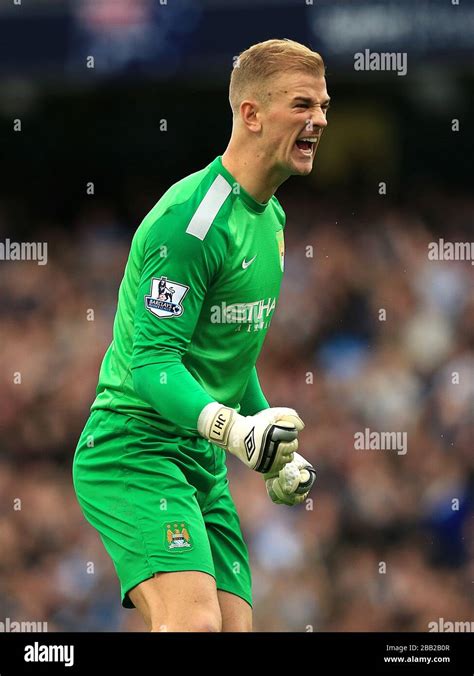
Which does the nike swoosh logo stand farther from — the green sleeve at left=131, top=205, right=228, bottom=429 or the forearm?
the forearm

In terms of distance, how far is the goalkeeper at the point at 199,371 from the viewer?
4.16 m

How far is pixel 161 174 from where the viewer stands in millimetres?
9711

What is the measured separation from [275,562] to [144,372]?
4335mm

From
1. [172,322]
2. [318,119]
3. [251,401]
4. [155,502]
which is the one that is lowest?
[155,502]

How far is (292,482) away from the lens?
4543 millimetres

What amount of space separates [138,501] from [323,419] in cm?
453

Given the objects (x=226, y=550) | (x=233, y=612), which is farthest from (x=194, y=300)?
(x=233, y=612)

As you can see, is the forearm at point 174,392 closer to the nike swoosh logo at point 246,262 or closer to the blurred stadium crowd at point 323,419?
the nike swoosh logo at point 246,262

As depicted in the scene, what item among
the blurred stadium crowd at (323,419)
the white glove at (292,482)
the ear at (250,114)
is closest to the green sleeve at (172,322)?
the ear at (250,114)

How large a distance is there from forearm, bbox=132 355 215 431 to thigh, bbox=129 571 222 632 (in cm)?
47

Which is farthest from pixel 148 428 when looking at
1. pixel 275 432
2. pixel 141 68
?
pixel 141 68

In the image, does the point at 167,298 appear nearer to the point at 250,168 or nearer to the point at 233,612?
the point at 250,168

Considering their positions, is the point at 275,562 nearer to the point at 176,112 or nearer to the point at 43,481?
the point at 43,481

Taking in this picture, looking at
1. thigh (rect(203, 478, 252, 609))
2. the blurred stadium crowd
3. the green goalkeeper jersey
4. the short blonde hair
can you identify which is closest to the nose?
the short blonde hair
